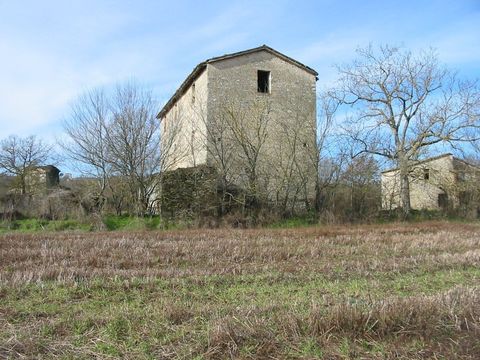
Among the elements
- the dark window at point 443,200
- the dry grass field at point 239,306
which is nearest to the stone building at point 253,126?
the dark window at point 443,200

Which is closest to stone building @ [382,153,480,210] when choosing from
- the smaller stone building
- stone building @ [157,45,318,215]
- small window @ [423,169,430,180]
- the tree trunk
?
small window @ [423,169,430,180]

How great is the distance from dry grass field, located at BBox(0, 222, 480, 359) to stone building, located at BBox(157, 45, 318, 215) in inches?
557

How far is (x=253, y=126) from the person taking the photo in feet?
81.0

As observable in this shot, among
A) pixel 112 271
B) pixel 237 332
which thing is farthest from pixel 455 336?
pixel 112 271

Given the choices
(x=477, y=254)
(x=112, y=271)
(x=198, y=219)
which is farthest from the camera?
(x=198, y=219)

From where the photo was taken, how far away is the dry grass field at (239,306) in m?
3.80

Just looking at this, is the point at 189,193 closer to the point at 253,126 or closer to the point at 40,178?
the point at 253,126

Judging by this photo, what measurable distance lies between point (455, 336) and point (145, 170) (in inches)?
832

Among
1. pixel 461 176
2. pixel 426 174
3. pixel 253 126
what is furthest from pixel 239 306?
pixel 461 176

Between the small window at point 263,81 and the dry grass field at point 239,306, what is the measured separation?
18.0m

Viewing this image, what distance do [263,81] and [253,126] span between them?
3682 mm

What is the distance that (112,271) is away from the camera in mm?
7500

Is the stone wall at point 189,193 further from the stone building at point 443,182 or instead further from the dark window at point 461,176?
the dark window at point 461,176

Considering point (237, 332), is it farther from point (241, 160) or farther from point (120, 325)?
point (241, 160)
